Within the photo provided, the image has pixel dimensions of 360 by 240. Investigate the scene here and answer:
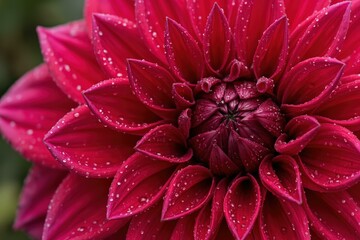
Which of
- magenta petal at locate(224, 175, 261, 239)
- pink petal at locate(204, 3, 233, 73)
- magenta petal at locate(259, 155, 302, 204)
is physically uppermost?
pink petal at locate(204, 3, 233, 73)

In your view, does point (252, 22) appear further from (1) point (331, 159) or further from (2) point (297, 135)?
(1) point (331, 159)

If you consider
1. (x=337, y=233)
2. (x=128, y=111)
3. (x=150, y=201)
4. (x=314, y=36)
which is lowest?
(x=337, y=233)

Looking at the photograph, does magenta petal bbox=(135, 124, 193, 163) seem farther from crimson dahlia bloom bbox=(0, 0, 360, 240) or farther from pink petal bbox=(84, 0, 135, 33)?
pink petal bbox=(84, 0, 135, 33)

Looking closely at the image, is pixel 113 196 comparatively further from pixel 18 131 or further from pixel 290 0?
pixel 290 0

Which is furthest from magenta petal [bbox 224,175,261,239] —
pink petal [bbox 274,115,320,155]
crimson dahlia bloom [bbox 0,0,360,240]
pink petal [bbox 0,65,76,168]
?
pink petal [bbox 0,65,76,168]

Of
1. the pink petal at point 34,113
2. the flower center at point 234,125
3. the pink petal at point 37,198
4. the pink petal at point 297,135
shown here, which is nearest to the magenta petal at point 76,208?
the pink petal at point 34,113

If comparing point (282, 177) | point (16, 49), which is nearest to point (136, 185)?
point (282, 177)

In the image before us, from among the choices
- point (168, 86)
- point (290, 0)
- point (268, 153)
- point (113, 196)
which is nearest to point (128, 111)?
point (168, 86)
